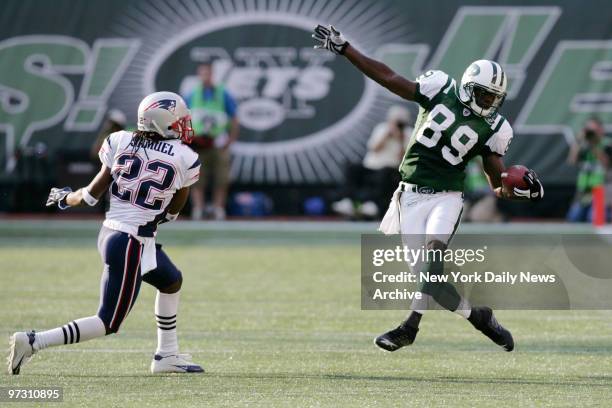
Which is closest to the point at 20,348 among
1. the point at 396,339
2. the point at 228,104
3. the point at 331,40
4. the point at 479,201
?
the point at 396,339

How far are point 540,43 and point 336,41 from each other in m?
9.76

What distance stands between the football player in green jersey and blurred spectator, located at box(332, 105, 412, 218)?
764cm

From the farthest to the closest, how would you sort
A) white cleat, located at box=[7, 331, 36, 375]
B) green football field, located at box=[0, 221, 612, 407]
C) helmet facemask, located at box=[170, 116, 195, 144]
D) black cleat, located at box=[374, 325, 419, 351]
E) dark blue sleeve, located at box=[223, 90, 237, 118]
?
dark blue sleeve, located at box=[223, 90, 237, 118] → black cleat, located at box=[374, 325, 419, 351] → helmet facemask, located at box=[170, 116, 195, 144] → white cleat, located at box=[7, 331, 36, 375] → green football field, located at box=[0, 221, 612, 407]

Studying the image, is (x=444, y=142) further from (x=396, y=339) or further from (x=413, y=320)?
(x=396, y=339)

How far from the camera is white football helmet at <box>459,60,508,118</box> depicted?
6.46 m

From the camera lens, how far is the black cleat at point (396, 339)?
20.5ft

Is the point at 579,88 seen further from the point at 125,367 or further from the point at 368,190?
the point at 125,367

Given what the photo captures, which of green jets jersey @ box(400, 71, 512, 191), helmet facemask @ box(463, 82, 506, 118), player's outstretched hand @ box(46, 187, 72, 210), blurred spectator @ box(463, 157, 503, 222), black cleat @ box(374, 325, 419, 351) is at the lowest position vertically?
blurred spectator @ box(463, 157, 503, 222)

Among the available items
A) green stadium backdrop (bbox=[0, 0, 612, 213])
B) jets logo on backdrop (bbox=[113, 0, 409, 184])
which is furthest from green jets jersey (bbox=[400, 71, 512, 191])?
jets logo on backdrop (bbox=[113, 0, 409, 184])

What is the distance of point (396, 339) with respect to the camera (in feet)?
20.5

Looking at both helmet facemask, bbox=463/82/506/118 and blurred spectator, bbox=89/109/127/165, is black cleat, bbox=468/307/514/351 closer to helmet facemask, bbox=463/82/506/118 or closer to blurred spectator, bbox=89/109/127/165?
helmet facemask, bbox=463/82/506/118

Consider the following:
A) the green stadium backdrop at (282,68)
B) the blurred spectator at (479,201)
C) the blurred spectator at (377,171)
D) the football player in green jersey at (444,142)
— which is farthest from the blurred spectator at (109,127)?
the football player in green jersey at (444,142)

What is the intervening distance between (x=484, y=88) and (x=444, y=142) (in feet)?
1.21

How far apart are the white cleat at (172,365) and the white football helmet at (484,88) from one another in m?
2.06
